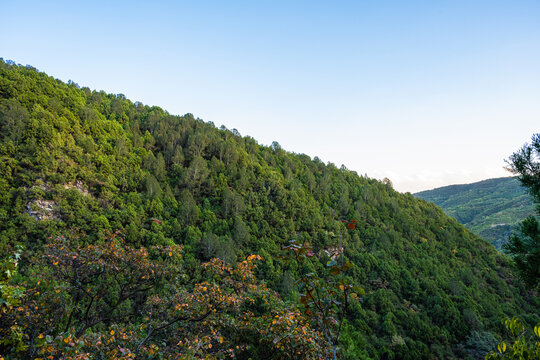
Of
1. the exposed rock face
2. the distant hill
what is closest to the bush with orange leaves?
the exposed rock face

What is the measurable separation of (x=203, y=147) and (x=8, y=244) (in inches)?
1368

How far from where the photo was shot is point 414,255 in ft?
159

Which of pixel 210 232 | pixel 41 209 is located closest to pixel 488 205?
pixel 210 232

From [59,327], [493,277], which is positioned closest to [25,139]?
[59,327]

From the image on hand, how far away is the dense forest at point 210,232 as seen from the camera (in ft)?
17.6

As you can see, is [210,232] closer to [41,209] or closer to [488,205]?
[41,209]

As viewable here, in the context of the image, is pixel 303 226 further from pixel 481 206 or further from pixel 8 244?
pixel 481 206

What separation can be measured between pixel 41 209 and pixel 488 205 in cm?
17176

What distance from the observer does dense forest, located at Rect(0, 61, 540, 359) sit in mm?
5355

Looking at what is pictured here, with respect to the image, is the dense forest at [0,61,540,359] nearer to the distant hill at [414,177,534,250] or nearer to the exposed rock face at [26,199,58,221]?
the exposed rock face at [26,199,58,221]

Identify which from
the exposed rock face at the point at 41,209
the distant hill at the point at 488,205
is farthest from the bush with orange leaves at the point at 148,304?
Answer: the distant hill at the point at 488,205

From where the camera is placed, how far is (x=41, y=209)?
2620cm

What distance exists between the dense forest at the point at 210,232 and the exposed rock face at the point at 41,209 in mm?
129

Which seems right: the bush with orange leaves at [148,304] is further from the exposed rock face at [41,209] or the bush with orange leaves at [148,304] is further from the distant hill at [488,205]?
the distant hill at [488,205]
